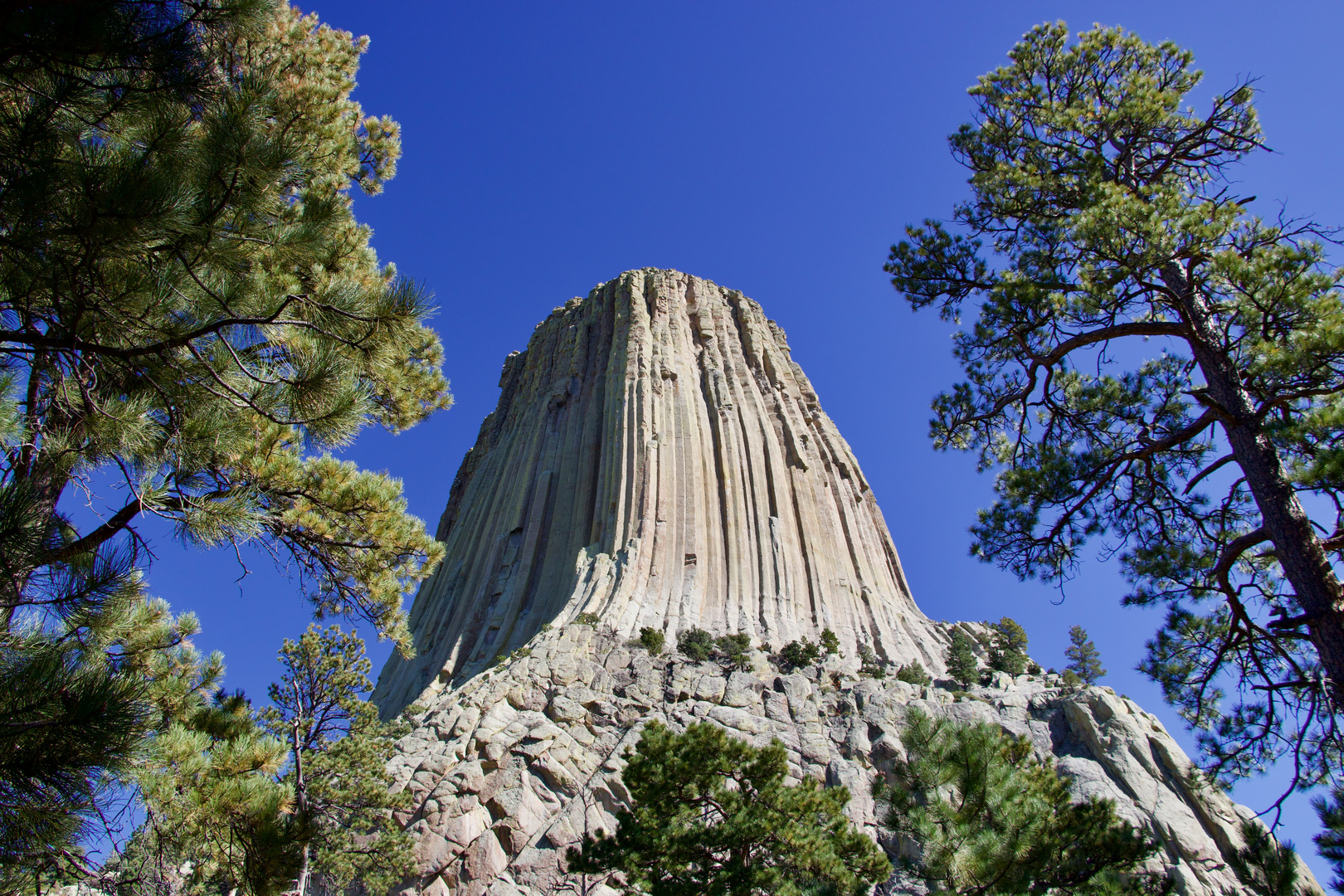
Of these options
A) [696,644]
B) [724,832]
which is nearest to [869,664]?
[696,644]

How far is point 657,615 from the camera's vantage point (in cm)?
2695

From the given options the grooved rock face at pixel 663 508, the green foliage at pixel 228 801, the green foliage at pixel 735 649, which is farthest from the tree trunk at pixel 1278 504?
the grooved rock face at pixel 663 508

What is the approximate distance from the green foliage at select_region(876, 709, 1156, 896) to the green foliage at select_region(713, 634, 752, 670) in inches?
605

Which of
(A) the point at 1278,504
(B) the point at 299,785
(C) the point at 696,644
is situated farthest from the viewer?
(C) the point at 696,644

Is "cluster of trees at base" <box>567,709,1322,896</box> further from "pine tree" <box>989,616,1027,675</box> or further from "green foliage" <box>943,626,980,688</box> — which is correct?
"pine tree" <box>989,616,1027,675</box>

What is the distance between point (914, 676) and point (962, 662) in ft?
6.58

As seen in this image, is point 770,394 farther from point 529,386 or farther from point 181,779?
point 181,779

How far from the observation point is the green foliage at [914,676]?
77.4 feet

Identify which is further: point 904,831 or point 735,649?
point 735,649

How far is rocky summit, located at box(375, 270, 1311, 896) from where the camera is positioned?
15750mm

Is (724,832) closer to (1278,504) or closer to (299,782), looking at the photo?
(299,782)

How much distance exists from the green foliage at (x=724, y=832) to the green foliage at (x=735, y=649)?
12078 millimetres

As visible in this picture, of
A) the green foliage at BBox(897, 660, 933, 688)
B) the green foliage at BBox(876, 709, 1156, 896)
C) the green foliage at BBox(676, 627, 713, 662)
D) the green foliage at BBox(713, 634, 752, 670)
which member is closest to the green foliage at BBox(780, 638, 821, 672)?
the green foliage at BBox(713, 634, 752, 670)

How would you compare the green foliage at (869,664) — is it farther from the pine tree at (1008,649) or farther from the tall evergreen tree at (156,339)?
the tall evergreen tree at (156,339)
